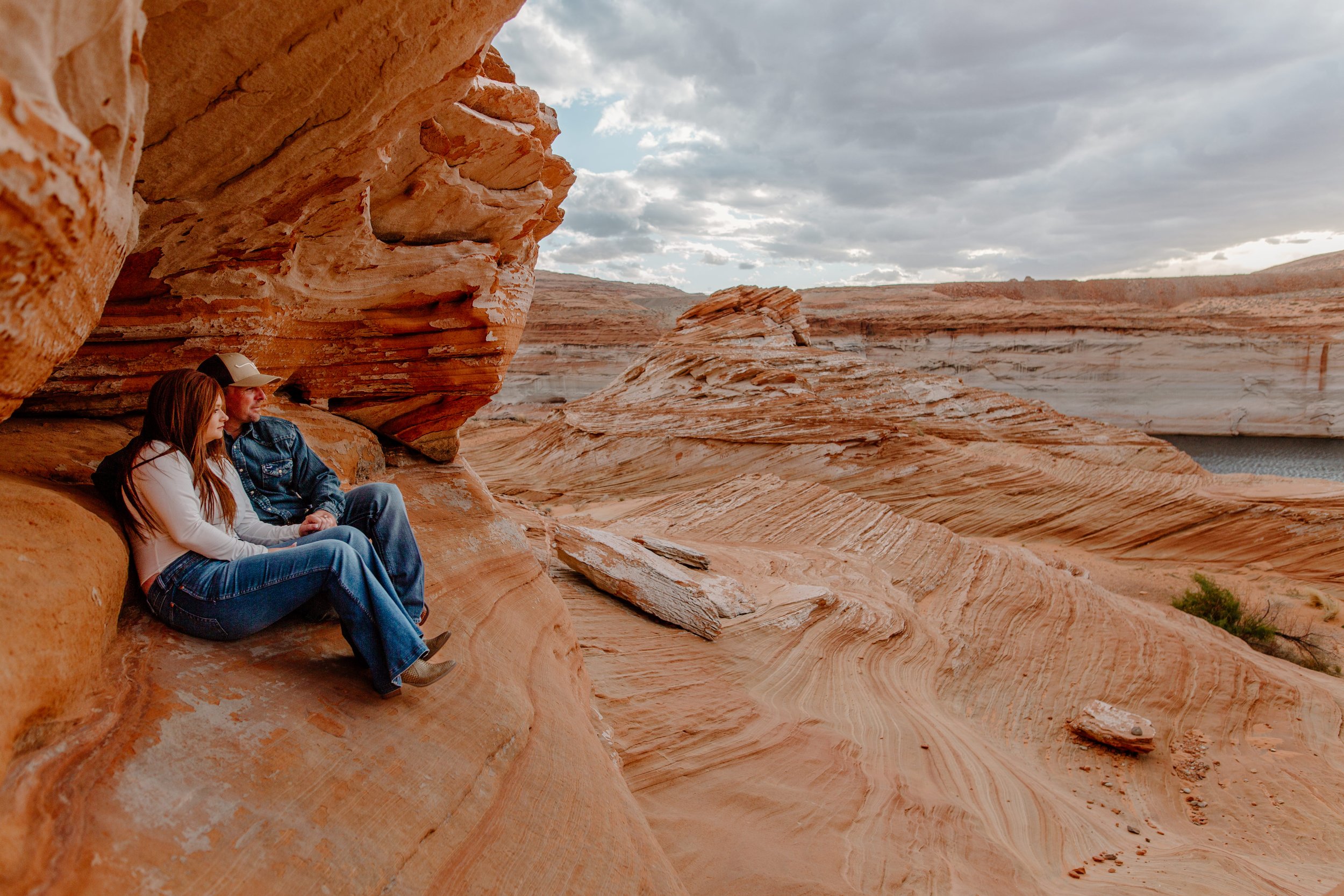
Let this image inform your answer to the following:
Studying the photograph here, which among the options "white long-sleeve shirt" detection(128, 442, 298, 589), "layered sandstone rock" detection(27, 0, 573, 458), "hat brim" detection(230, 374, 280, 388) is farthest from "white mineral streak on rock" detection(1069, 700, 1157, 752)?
"hat brim" detection(230, 374, 280, 388)

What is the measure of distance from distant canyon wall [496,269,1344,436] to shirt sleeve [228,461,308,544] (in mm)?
25431

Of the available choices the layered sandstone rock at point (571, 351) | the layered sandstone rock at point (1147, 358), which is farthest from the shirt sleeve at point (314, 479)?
the layered sandstone rock at point (1147, 358)

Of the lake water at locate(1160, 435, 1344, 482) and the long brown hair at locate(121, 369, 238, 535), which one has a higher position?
the long brown hair at locate(121, 369, 238, 535)

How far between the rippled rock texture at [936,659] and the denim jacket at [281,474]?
2.13 metres

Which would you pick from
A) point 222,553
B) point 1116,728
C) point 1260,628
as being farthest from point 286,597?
point 1260,628

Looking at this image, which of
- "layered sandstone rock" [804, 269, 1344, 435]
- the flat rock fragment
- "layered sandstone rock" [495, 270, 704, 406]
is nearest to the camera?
the flat rock fragment

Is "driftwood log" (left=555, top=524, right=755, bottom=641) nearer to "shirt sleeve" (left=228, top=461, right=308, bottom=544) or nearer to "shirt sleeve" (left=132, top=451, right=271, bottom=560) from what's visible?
"shirt sleeve" (left=228, top=461, right=308, bottom=544)

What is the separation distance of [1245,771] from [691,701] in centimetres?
485

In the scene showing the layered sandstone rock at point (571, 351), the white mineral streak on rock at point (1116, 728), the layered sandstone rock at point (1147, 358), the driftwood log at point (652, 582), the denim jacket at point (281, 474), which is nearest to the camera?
the denim jacket at point (281, 474)

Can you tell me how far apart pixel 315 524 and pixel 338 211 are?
1810 millimetres

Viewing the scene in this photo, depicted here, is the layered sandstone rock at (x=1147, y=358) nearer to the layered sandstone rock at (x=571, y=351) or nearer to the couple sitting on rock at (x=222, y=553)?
the layered sandstone rock at (x=571, y=351)

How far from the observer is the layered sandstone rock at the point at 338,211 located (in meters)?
2.63

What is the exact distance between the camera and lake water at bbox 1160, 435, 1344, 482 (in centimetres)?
2262

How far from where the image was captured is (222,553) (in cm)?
250
